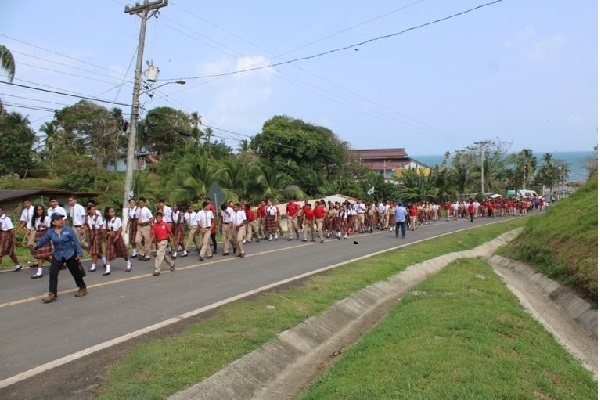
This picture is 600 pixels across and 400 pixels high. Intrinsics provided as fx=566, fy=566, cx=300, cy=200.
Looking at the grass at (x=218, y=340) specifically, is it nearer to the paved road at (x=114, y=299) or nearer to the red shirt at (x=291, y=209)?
the paved road at (x=114, y=299)

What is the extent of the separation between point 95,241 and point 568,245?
13.2 meters

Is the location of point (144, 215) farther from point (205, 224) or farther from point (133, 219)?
point (205, 224)

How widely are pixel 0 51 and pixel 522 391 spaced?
68.3ft

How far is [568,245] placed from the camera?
1662cm

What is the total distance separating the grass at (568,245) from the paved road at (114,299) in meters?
6.28

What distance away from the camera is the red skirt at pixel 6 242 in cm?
1362

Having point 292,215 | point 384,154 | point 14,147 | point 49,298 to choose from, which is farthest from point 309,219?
point 384,154

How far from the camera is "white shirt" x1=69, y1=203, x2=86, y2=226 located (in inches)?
579

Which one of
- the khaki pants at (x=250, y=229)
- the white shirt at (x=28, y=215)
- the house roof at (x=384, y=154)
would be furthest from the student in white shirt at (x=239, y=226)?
the house roof at (x=384, y=154)

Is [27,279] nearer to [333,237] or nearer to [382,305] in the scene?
[382,305]

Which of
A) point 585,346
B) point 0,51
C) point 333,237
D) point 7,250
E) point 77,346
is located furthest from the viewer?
point 333,237

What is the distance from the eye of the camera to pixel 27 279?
41.2ft

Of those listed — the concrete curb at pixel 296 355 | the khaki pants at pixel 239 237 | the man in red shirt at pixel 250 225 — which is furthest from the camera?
the man in red shirt at pixel 250 225

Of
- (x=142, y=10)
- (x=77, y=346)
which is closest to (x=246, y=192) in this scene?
(x=142, y=10)
